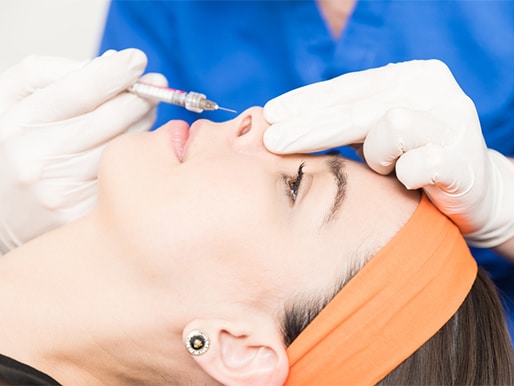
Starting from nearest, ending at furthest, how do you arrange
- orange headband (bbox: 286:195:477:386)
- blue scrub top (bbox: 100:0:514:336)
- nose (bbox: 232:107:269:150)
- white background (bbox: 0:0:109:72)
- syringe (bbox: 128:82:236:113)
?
1. orange headband (bbox: 286:195:477:386)
2. nose (bbox: 232:107:269:150)
3. syringe (bbox: 128:82:236:113)
4. blue scrub top (bbox: 100:0:514:336)
5. white background (bbox: 0:0:109:72)

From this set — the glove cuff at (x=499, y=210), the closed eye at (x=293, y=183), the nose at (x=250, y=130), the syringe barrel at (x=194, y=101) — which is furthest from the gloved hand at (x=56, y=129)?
the glove cuff at (x=499, y=210)

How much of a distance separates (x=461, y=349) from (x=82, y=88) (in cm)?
81

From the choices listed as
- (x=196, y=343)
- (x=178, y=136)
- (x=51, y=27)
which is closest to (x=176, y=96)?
(x=178, y=136)

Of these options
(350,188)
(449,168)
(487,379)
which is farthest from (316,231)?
(487,379)

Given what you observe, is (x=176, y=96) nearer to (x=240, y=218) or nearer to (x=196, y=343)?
(x=240, y=218)

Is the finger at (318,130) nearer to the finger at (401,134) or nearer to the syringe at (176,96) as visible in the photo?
the finger at (401,134)

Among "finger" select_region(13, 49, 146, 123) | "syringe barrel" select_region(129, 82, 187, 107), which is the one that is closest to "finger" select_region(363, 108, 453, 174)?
"syringe barrel" select_region(129, 82, 187, 107)

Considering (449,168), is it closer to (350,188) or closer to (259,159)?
(350,188)

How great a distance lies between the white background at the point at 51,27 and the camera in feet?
7.11

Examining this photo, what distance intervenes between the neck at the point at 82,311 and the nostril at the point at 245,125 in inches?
11.3

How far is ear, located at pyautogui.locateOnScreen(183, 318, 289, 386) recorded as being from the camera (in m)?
1.02

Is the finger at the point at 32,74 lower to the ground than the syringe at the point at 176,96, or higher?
higher

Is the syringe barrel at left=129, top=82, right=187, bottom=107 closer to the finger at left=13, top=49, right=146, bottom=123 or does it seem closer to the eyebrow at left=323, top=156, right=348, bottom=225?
the finger at left=13, top=49, right=146, bottom=123

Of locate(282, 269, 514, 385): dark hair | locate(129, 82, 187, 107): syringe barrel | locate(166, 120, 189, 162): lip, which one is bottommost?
locate(282, 269, 514, 385): dark hair
